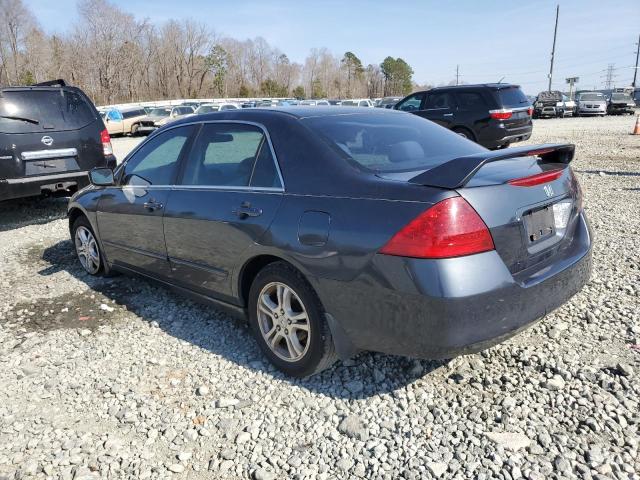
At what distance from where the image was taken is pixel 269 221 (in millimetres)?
2906

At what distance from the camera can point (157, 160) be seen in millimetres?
4086

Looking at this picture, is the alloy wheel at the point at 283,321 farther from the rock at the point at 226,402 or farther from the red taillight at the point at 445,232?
the red taillight at the point at 445,232

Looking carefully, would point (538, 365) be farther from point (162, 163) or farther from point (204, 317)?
point (162, 163)

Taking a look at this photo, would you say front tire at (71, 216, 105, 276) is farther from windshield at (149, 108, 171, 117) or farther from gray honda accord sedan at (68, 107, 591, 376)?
windshield at (149, 108, 171, 117)

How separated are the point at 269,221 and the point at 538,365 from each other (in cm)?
184

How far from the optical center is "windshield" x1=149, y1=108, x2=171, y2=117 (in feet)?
95.5

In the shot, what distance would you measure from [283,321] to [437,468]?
3.88ft

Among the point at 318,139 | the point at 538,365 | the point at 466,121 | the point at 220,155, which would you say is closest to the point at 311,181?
the point at 318,139

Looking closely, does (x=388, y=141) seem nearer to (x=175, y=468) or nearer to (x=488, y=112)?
(x=175, y=468)

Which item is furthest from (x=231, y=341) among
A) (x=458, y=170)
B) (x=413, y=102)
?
(x=413, y=102)

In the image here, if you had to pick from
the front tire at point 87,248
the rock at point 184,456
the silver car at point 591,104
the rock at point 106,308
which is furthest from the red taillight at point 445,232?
the silver car at point 591,104

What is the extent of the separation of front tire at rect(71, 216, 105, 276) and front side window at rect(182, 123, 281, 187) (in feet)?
6.06

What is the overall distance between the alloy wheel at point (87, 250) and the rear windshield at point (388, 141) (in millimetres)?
2973

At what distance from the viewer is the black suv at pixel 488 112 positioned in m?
11.5
